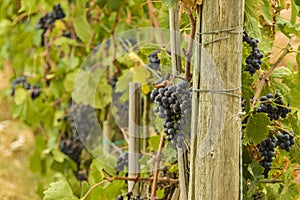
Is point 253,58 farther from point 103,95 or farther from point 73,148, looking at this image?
point 73,148

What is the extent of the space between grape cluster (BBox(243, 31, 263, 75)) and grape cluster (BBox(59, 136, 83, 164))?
6.13 ft

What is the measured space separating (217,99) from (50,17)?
6.80 ft

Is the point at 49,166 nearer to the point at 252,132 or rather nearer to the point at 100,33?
the point at 100,33

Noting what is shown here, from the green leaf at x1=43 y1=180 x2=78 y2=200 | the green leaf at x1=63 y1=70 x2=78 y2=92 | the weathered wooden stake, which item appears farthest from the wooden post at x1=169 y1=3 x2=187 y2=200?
the green leaf at x1=63 y1=70 x2=78 y2=92

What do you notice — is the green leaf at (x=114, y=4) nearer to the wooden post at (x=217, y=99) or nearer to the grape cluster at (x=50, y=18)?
the grape cluster at (x=50, y=18)

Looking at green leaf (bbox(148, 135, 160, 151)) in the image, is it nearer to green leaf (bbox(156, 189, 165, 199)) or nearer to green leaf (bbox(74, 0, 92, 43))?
green leaf (bbox(156, 189, 165, 199))

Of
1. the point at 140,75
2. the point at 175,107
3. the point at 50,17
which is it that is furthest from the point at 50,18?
the point at 175,107

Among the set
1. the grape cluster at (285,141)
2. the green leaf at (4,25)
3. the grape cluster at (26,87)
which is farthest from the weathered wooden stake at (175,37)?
the green leaf at (4,25)

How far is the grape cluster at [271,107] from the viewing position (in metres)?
1.37

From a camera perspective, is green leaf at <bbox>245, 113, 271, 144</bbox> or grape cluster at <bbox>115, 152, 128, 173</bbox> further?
grape cluster at <bbox>115, 152, 128, 173</bbox>

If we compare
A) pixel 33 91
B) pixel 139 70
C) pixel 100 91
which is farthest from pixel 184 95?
pixel 33 91

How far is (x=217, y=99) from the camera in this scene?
1.08 m

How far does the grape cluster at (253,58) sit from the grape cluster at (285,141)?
17 cm

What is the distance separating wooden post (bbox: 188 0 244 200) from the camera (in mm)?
1065
